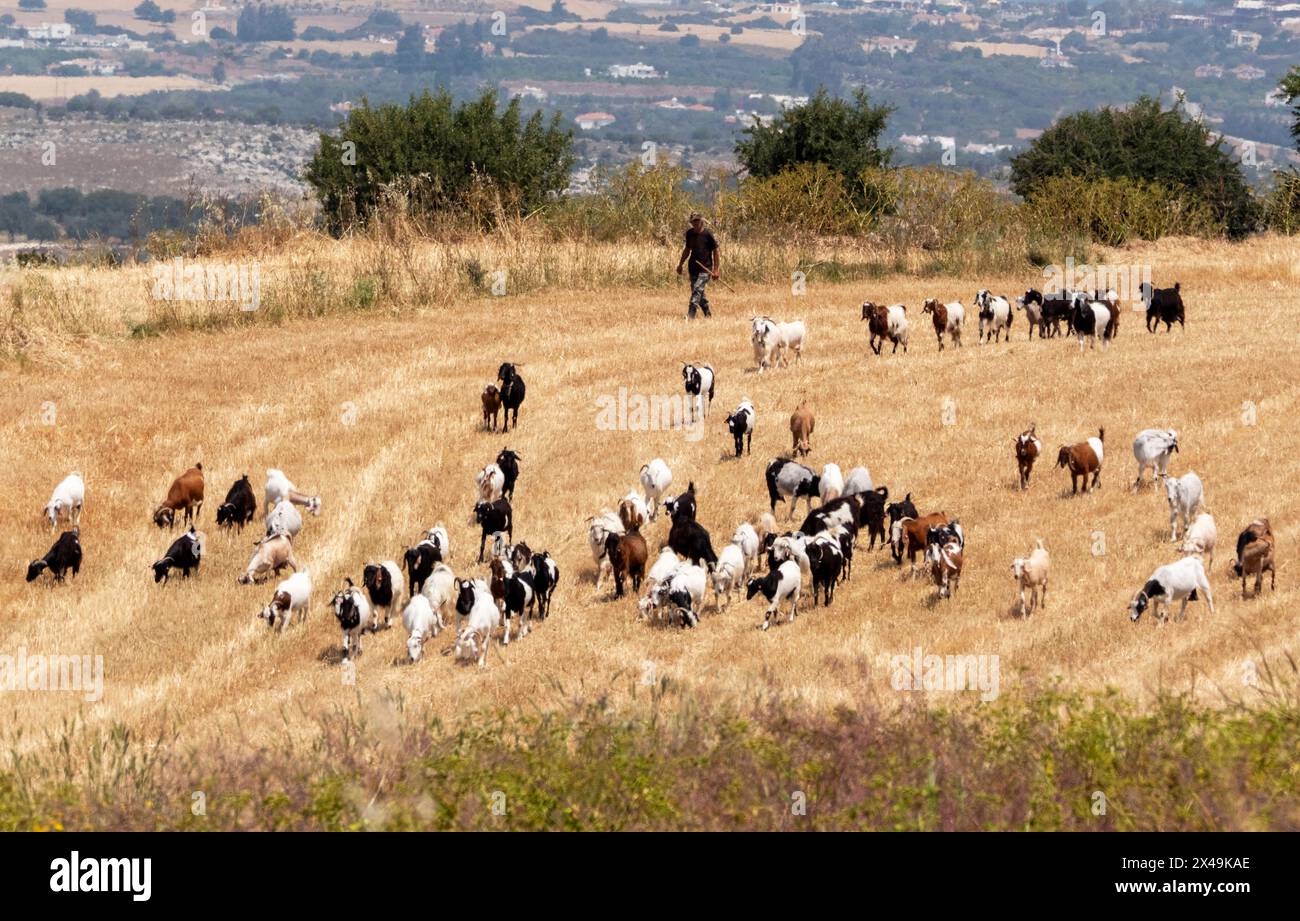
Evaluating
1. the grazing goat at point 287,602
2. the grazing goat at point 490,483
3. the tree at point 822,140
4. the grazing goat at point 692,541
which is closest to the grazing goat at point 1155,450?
the grazing goat at point 692,541

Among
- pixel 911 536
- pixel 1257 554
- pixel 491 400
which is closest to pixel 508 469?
pixel 491 400

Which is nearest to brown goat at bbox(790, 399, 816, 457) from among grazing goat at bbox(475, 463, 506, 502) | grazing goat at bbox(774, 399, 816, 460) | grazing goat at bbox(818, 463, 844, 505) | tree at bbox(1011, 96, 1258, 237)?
grazing goat at bbox(774, 399, 816, 460)

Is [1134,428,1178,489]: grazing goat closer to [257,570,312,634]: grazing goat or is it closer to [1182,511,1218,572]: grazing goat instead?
[1182,511,1218,572]: grazing goat

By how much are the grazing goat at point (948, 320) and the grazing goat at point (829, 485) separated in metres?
9.92

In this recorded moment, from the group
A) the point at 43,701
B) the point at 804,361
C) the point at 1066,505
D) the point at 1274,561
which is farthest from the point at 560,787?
the point at 804,361

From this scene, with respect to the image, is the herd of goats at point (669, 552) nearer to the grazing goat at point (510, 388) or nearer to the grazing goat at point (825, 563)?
the grazing goat at point (825, 563)

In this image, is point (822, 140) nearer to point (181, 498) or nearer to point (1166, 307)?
point (1166, 307)

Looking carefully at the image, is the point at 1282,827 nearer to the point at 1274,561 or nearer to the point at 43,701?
the point at 1274,561

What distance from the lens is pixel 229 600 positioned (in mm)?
20594

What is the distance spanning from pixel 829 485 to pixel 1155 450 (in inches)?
165

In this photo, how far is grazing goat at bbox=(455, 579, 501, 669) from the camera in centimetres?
1777

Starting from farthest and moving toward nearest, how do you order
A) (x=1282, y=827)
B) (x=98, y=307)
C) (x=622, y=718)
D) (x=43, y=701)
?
(x=98, y=307), (x=43, y=701), (x=622, y=718), (x=1282, y=827)

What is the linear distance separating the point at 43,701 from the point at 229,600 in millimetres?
3540

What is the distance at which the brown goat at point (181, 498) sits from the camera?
2352cm
